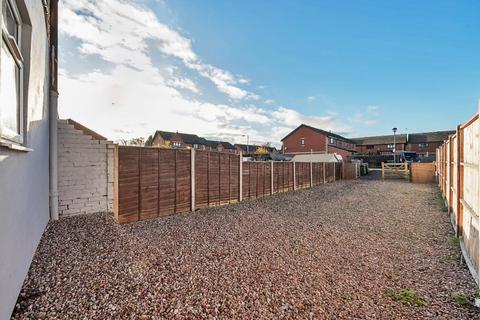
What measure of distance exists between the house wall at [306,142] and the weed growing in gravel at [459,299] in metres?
35.0

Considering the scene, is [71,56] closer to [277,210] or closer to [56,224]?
[56,224]

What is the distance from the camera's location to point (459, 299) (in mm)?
2621

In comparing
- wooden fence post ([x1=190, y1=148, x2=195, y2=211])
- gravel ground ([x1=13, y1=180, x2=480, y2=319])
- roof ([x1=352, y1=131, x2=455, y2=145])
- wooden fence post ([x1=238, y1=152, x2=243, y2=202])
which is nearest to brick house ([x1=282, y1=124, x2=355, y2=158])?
roof ([x1=352, y1=131, x2=455, y2=145])

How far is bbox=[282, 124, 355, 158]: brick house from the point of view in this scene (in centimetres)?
3622

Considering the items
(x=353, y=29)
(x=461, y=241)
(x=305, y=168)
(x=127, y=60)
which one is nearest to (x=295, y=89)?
(x=305, y=168)

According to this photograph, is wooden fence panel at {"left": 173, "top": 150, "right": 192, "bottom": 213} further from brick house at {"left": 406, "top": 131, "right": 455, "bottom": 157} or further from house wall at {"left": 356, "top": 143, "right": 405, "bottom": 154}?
brick house at {"left": 406, "top": 131, "right": 455, "bottom": 157}

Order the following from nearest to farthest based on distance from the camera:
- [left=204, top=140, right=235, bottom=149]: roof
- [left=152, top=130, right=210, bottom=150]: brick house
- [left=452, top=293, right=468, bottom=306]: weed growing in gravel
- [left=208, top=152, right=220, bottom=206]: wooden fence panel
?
1. [left=452, top=293, right=468, bottom=306]: weed growing in gravel
2. [left=208, top=152, right=220, bottom=206]: wooden fence panel
3. [left=152, top=130, right=210, bottom=150]: brick house
4. [left=204, top=140, right=235, bottom=149]: roof

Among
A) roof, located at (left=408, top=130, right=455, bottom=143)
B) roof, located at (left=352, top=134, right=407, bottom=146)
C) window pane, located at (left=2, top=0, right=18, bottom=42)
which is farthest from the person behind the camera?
roof, located at (left=352, top=134, right=407, bottom=146)

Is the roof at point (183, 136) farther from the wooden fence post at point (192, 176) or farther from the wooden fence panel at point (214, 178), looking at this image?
the wooden fence post at point (192, 176)

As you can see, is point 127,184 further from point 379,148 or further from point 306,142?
point 379,148

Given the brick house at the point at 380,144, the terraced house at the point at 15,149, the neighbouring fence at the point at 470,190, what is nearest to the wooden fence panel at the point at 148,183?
the terraced house at the point at 15,149

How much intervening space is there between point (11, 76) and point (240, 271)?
3.51 meters

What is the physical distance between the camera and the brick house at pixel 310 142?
3622 cm

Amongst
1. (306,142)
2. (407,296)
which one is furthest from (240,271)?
(306,142)
